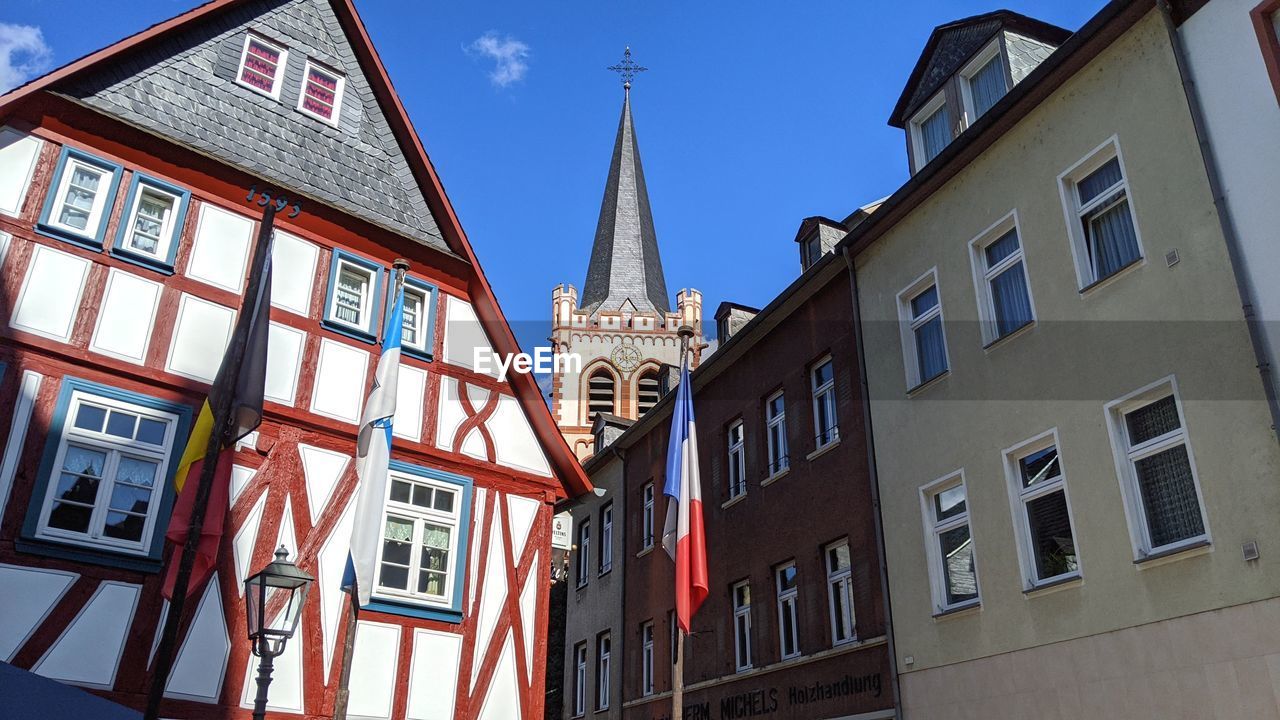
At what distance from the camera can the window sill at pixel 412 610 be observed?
38.0 ft

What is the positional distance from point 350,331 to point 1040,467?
839 cm

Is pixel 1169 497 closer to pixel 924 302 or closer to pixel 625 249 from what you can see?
pixel 924 302

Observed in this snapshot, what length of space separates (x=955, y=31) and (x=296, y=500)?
11614mm

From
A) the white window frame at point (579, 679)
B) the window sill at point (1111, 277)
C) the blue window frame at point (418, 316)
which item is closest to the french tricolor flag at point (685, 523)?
the blue window frame at point (418, 316)

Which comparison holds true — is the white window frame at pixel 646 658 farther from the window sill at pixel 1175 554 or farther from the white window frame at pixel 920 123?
the window sill at pixel 1175 554

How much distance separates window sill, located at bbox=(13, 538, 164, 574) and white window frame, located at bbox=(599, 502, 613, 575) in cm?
1369

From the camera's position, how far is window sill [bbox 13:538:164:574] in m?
9.54

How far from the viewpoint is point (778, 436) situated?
17500 mm

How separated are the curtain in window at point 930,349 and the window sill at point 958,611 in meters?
2.98

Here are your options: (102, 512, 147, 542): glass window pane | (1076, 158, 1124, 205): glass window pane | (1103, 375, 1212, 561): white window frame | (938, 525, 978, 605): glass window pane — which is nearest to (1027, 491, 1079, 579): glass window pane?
(1103, 375, 1212, 561): white window frame

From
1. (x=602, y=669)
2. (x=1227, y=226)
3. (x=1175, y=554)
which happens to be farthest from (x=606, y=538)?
(x=1227, y=226)

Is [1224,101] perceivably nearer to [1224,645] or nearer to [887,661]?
[1224,645]

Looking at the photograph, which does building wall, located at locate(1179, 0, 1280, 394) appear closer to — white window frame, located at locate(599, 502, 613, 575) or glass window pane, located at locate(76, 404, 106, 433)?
glass window pane, located at locate(76, 404, 106, 433)

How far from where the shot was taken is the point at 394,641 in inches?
456
